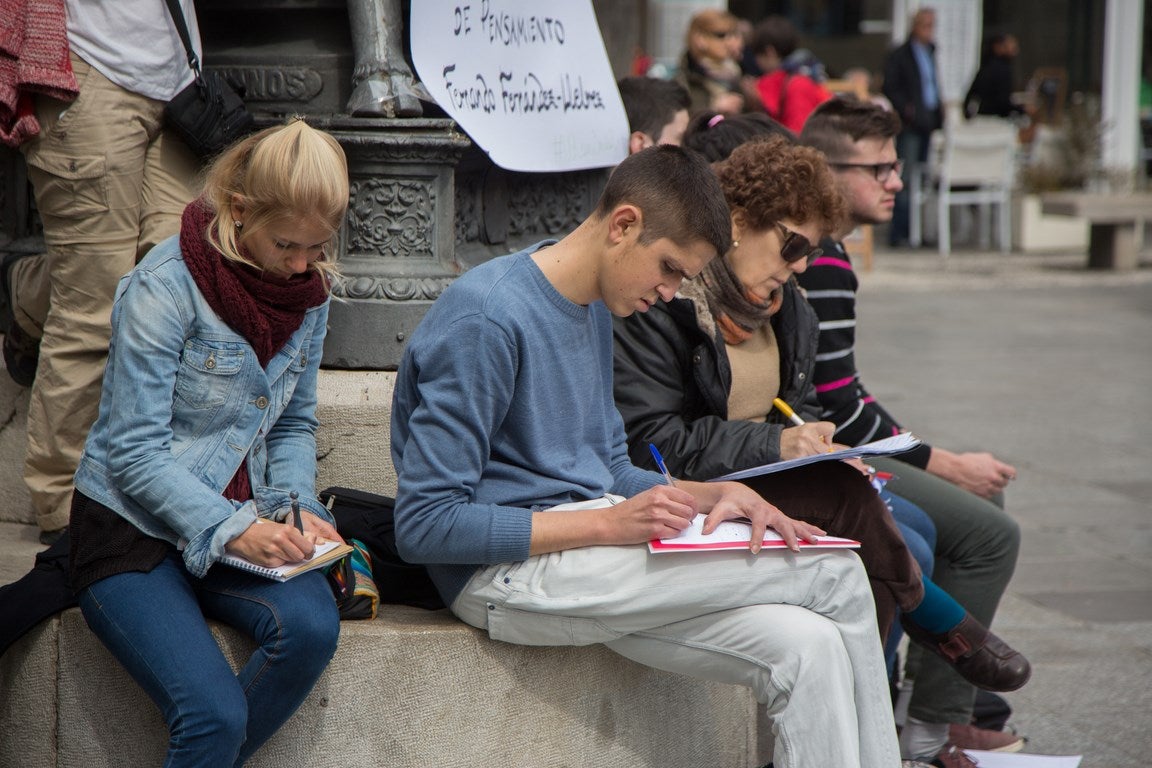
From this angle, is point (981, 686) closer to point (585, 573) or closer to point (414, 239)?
point (585, 573)

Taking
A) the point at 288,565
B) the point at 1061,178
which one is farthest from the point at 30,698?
the point at 1061,178

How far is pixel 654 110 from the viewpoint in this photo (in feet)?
13.8

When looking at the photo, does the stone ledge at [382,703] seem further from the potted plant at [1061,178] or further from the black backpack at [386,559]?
the potted plant at [1061,178]

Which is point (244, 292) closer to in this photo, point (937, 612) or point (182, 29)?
point (182, 29)

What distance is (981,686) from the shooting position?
10.4 ft

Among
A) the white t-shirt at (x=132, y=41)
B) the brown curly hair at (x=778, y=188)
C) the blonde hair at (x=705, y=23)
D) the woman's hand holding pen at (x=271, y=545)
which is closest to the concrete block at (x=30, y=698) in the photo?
the woman's hand holding pen at (x=271, y=545)

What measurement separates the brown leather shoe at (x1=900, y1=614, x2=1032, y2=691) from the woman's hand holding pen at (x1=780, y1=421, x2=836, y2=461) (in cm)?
47

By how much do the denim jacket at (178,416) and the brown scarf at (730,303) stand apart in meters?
0.93

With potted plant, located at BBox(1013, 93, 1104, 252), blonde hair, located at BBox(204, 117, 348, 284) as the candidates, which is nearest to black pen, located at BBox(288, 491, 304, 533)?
blonde hair, located at BBox(204, 117, 348, 284)

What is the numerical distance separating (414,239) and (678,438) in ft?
2.65

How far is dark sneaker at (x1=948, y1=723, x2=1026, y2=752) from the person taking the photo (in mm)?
3527

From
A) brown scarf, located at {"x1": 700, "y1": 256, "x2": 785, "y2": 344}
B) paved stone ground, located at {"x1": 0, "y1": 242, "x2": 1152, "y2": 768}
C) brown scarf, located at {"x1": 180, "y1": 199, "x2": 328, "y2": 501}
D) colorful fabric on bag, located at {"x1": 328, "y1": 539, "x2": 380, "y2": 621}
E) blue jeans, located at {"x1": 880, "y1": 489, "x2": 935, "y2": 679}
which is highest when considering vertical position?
brown scarf, located at {"x1": 180, "y1": 199, "x2": 328, "y2": 501}

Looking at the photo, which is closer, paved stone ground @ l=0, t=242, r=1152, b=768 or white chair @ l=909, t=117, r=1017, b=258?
paved stone ground @ l=0, t=242, r=1152, b=768

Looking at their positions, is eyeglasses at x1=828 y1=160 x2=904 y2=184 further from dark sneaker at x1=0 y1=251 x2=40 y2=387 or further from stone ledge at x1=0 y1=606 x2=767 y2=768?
dark sneaker at x1=0 y1=251 x2=40 y2=387
